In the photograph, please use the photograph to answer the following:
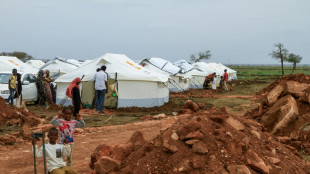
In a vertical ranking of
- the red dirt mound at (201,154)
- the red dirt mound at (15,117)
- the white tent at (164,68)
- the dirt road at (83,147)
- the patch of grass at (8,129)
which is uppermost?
the white tent at (164,68)

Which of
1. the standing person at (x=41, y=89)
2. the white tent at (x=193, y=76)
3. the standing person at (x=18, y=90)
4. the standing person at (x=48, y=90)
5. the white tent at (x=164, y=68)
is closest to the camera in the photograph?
the standing person at (x=18, y=90)

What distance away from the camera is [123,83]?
1562cm

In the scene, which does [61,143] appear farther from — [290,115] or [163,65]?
[163,65]

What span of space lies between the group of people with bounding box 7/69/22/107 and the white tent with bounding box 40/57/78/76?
12.3m

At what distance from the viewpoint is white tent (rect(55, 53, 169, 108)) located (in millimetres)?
15586

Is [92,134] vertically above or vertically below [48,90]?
below

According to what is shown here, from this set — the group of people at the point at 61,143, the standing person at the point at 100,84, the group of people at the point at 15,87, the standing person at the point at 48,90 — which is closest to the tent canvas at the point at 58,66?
the standing person at the point at 48,90

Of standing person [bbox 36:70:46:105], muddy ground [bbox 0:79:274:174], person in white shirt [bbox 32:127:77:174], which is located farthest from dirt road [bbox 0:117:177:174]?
standing person [bbox 36:70:46:105]

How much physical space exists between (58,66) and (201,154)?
22.6 meters

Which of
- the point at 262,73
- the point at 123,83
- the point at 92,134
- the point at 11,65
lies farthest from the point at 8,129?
the point at 262,73

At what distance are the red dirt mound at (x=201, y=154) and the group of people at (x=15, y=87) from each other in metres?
8.57

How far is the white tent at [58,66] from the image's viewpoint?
25936 mm

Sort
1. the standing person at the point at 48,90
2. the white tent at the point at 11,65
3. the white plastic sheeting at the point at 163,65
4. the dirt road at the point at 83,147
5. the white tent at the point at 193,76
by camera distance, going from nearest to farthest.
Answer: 1. the dirt road at the point at 83,147
2. the standing person at the point at 48,90
3. the white plastic sheeting at the point at 163,65
4. the white tent at the point at 11,65
5. the white tent at the point at 193,76

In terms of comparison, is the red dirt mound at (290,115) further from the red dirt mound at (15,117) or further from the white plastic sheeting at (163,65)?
the white plastic sheeting at (163,65)
